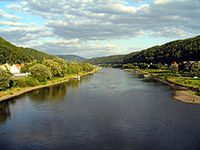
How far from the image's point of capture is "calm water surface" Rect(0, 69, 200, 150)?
79.8ft

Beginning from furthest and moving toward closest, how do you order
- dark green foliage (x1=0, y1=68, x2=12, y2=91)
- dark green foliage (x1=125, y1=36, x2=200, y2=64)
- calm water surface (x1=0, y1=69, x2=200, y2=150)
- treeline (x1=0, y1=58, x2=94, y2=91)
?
1. dark green foliage (x1=125, y1=36, x2=200, y2=64)
2. treeline (x1=0, y1=58, x2=94, y2=91)
3. dark green foliage (x1=0, y1=68, x2=12, y2=91)
4. calm water surface (x1=0, y1=69, x2=200, y2=150)

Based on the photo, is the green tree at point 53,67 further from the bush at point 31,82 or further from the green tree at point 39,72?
the bush at point 31,82

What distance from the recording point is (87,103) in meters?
42.7

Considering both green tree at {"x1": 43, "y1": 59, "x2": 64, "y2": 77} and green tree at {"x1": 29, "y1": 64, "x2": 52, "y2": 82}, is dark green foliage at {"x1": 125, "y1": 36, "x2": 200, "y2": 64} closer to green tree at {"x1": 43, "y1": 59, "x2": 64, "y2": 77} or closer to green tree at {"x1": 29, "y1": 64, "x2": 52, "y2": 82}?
green tree at {"x1": 43, "y1": 59, "x2": 64, "y2": 77}

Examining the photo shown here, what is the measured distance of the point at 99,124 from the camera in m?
30.3

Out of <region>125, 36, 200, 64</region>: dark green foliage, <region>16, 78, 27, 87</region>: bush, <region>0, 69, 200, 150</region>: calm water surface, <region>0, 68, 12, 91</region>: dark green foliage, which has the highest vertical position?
<region>125, 36, 200, 64</region>: dark green foliage

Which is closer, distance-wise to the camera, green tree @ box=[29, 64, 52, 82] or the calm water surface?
the calm water surface

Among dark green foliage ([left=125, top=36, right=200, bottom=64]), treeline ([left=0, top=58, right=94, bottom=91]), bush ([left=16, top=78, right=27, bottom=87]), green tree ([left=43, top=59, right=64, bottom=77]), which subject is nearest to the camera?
treeline ([left=0, top=58, right=94, bottom=91])

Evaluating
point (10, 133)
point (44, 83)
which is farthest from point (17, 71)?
point (10, 133)

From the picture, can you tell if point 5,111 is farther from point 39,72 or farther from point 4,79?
point 39,72

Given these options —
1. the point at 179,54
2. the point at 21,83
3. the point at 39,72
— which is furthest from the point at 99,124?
the point at 179,54

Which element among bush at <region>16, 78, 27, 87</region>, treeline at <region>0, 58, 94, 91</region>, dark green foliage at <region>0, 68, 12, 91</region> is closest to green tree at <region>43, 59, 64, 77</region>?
treeline at <region>0, 58, 94, 91</region>

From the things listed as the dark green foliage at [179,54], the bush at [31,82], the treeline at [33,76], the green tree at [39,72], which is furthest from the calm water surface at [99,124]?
the dark green foliage at [179,54]

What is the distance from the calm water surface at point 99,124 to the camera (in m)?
24.3
